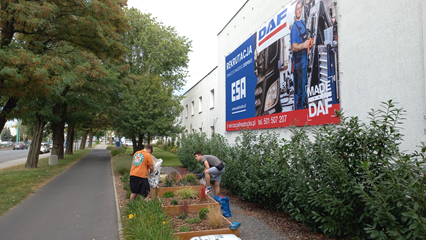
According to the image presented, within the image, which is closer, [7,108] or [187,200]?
[187,200]

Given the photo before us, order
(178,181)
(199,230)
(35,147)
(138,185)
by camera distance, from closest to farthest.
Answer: (199,230) < (138,185) < (178,181) < (35,147)

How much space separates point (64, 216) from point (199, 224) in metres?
3.96

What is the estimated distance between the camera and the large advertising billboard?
7.62m

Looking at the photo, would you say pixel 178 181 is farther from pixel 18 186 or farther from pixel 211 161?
pixel 18 186

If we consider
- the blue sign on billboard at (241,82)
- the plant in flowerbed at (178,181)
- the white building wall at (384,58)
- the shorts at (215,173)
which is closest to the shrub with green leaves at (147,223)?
the shorts at (215,173)

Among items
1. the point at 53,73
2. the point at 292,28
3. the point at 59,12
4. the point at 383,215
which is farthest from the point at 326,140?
the point at 59,12

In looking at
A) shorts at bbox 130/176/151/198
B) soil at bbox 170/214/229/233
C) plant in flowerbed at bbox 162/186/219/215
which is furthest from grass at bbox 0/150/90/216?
soil at bbox 170/214/229/233

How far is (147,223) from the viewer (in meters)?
5.04

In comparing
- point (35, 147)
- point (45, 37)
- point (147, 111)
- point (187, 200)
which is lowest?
point (187, 200)

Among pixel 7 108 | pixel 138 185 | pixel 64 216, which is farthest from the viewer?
pixel 7 108

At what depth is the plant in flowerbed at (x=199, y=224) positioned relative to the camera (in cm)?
496

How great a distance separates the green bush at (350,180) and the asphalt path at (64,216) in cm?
363

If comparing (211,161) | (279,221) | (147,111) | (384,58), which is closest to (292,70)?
(384,58)

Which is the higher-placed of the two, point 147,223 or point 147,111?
point 147,111
